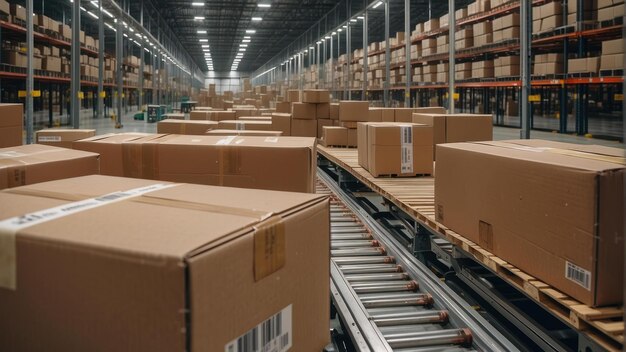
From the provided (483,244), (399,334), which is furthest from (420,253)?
(399,334)

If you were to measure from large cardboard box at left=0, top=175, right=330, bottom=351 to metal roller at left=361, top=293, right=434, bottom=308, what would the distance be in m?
1.67

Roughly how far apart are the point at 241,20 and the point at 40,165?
27683 millimetres

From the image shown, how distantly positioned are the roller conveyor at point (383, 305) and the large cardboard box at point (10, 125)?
2.45 m

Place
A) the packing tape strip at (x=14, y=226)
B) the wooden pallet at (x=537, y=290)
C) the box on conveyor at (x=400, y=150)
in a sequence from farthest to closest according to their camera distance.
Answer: the box on conveyor at (x=400, y=150), the wooden pallet at (x=537, y=290), the packing tape strip at (x=14, y=226)

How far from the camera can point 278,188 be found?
246cm

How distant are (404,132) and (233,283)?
13.6 ft

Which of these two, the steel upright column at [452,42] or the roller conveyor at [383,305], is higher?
the steel upright column at [452,42]

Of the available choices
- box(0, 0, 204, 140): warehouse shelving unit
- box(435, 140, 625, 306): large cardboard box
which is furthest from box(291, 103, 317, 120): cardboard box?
box(435, 140, 625, 306): large cardboard box

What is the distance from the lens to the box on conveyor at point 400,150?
5121 millimetres

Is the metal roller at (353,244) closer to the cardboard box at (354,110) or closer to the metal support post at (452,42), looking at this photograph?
the cardboard box at (354,110)

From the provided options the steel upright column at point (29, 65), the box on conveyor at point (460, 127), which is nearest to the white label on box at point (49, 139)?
the box on conveyor at point (460, 127)

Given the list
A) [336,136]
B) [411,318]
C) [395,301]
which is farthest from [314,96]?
[411,318]

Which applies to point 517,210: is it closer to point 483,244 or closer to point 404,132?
point 483,244

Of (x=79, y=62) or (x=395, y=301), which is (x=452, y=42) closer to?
(x=79, y=62)
